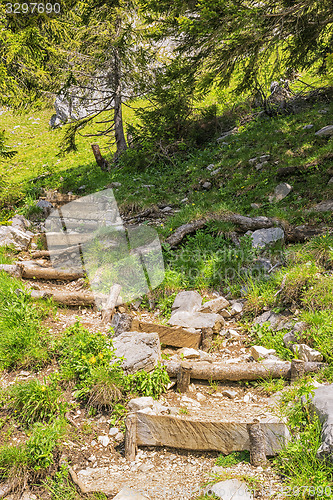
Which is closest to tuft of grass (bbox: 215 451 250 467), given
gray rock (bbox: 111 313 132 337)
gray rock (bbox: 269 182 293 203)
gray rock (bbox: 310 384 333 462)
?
gray rock (bbox: 310 384 333 462)

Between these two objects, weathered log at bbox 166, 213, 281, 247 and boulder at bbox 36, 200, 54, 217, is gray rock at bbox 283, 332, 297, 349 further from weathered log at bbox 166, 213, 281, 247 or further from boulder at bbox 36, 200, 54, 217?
boulder at bbox 36, 200, 54, 217

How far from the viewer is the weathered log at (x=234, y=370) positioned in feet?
12.5

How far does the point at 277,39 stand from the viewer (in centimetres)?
745

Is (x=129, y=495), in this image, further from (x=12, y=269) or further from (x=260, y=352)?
(x=12, y=269)

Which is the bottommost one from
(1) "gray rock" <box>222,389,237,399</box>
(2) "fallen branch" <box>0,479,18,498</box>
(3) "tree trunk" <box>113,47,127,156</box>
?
(1) "gray rock" <box>222,389,237,399</box>

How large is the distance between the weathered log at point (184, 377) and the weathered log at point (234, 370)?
0.40 ft

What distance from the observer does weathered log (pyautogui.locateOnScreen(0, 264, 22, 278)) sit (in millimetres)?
6250

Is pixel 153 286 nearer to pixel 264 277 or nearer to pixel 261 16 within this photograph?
pixel 264 277

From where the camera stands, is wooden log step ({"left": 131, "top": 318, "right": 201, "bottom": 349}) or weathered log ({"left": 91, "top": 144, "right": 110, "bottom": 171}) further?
weathered log ({"left": 91, "top": 144, "right": 110, "bottom": 171})

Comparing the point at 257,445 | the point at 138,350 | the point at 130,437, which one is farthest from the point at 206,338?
the point at 257,445

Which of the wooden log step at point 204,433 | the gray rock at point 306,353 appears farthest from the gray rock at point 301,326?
the wooden log step at point 204,433

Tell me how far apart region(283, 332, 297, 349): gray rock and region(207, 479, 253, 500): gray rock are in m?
1.89

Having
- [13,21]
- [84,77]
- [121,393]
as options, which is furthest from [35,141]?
[121,393]

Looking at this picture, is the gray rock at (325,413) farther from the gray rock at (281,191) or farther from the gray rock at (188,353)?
the gray rock at (281,191)
